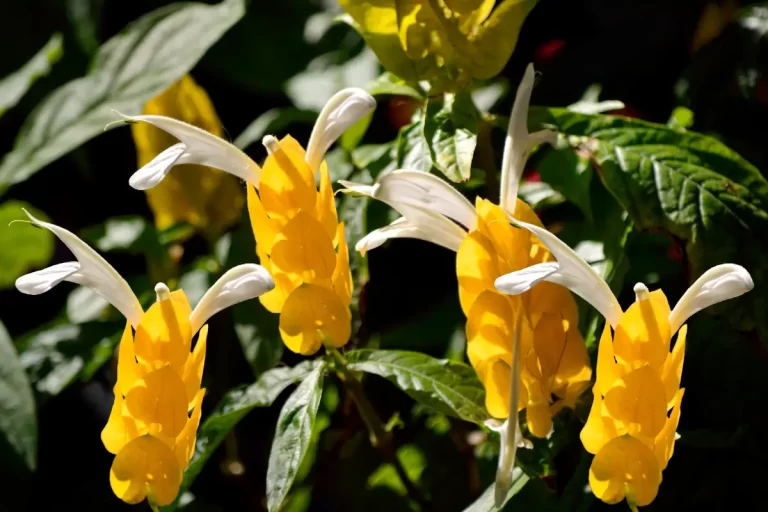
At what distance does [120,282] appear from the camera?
36 centimetres

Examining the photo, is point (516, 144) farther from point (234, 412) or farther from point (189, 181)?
point (189, 181)

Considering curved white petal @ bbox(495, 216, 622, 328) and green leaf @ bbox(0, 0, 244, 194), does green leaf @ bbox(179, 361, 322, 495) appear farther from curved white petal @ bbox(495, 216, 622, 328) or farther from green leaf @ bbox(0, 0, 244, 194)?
green leaf @ bbox(0, 0, 244, 194)

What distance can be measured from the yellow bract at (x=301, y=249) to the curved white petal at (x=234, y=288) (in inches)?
0.5

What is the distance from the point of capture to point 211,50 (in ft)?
2.50

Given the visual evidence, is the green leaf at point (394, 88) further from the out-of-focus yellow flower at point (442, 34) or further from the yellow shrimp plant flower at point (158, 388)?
the yellow shrimp plant flower at point (158, 388)

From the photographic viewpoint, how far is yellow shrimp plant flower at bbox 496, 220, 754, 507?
300mm

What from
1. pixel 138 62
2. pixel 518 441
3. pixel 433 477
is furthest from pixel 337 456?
pixel 138 62

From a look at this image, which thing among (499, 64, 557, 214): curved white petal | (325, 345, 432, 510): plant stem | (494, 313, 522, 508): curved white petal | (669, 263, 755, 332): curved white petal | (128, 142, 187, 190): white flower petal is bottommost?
(325, 345, 432, 510): plant stem

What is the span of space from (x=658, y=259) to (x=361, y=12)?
23 centimetres

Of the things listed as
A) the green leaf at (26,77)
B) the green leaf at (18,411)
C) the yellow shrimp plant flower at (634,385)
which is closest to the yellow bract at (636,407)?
the yellow shrimp plant flower at (634,385)

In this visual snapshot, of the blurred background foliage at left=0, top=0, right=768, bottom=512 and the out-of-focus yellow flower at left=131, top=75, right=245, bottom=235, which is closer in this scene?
the blurred background foliage at left=0, top=0, right=768, bottom=512

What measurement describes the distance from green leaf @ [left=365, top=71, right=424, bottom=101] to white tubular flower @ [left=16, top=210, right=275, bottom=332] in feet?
0.53

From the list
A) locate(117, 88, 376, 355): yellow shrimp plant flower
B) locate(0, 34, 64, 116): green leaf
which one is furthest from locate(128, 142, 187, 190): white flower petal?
locate(0, 34, 64, 116): green leaf

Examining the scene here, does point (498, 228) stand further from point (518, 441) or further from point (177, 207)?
point (177, 207)
